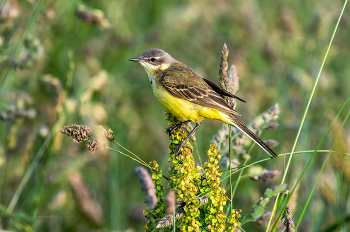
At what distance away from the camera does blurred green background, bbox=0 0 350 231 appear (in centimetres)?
373

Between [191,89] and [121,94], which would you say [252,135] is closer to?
[191,89]

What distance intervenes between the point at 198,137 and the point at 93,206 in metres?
2.21

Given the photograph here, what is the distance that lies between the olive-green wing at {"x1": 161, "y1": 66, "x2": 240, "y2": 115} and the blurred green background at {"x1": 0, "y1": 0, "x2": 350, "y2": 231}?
0.80m

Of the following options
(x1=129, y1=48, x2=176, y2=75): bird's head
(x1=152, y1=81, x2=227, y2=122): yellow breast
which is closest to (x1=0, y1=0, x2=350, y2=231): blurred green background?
(x1=129, y1=48, x2=176, y2=75): bird's head

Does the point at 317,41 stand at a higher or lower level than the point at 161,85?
higher

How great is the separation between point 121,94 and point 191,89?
210 cm

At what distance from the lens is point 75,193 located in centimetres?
374

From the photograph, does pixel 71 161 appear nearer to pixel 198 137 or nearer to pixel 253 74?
pixel 198 137

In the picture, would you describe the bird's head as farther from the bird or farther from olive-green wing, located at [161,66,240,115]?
olive-green wing, located at [161,66,240,115]

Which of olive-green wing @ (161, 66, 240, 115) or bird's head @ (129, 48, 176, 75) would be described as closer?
olive-green wing @ (161, 66, 240, 115)

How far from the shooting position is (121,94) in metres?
5.91

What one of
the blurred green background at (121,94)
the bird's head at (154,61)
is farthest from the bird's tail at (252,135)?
the bird's head at (154,61)

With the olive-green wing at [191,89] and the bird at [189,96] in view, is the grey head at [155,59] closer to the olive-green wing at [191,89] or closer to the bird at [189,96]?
the bird at [189,96]

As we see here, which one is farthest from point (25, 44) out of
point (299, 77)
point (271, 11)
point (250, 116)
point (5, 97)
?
point (271, 11)
